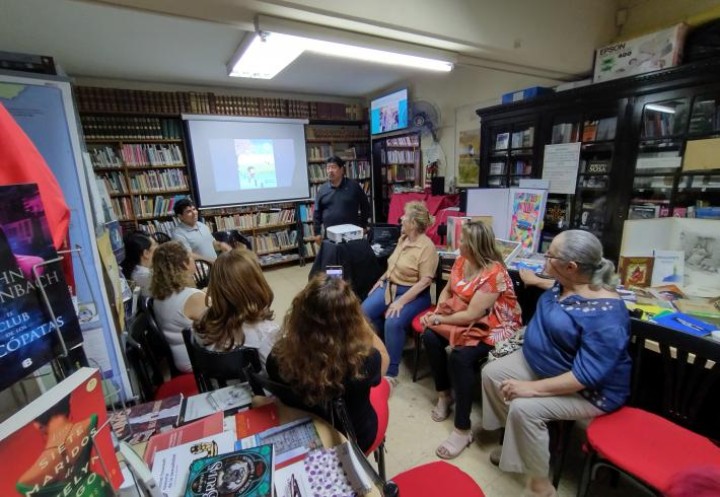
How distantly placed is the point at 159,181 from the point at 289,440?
4.42 metres

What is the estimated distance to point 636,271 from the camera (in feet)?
6.12

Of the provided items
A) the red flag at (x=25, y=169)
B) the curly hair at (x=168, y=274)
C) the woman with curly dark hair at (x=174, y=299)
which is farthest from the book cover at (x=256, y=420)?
the curly hair at (x=168, y=274)

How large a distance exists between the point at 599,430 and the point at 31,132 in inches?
98.1

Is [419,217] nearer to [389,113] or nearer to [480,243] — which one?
[480,243]

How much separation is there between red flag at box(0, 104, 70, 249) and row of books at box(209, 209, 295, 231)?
431 centimetres

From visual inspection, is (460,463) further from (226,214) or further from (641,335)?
(226,214)

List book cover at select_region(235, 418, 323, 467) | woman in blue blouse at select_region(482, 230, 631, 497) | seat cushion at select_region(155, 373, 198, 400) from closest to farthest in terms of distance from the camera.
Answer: book cover at select_region(235, 418, 323, 467), woman in blue blouse at select_region(482, 230, 631, 497), seat cushion at select_region(155, 373, 198, 400)

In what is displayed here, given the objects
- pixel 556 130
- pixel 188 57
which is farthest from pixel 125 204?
pixel 556 130

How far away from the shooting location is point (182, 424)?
39.8 inches

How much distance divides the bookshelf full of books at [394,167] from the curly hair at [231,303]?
3741 mm

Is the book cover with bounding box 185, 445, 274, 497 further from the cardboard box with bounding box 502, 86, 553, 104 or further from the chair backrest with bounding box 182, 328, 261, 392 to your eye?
the cardboard box with bounding box 502, 86, 553, 104

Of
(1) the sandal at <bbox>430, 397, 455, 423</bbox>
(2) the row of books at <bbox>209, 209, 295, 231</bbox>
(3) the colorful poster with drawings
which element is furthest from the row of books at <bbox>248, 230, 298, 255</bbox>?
(1) the sandal at <bbox>430, 397, 455, 423</bbox>

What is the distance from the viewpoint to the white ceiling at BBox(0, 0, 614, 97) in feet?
5.48

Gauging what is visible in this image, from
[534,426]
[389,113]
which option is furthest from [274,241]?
[534,426]
